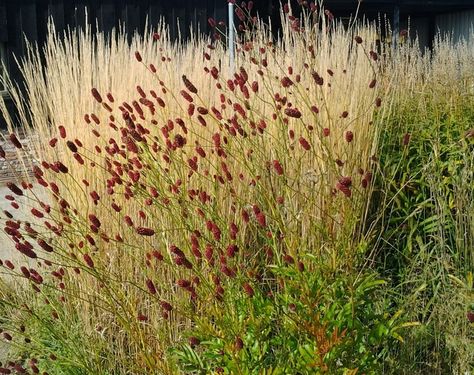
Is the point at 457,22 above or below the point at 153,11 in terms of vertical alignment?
below

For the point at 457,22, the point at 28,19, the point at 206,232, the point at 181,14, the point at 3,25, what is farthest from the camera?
the point at 457,22

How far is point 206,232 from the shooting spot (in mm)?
2375

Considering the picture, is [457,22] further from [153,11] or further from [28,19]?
[28,19]

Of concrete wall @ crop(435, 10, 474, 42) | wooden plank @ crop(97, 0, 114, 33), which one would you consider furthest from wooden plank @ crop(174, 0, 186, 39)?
concrete wall @ crop(435, 10, 474, 42)

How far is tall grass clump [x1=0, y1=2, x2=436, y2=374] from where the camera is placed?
6.17ft

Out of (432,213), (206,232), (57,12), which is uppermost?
(57,12)

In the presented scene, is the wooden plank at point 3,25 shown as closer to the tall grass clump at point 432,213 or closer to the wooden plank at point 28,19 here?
the wooden plank at point 28,19

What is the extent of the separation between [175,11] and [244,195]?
8120 mm

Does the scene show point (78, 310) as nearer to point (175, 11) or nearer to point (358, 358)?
point (358, 358)

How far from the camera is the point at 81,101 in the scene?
3570 mm

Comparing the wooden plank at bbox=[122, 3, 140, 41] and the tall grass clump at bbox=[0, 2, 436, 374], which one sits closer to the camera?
the tall grass clump at bbox=[0, 2, 436, 374]

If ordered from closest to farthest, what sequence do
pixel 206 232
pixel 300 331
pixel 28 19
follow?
pixel 300 331 → pixel 206 232 → pixel 28 19

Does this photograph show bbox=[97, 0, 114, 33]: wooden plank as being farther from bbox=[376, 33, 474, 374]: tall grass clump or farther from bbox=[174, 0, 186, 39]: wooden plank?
bbox=[376, 33, 474, 374]: tall grass clump

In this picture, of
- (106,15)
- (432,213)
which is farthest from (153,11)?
(432,213)
